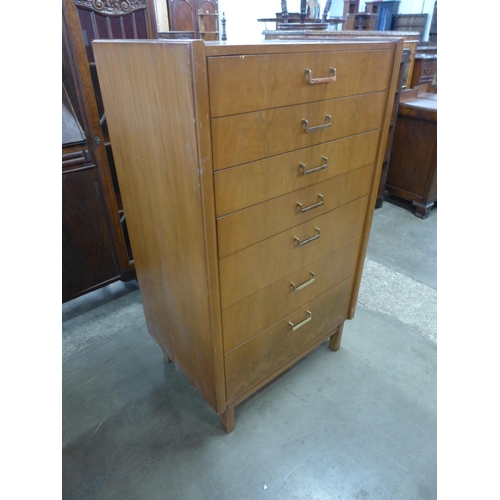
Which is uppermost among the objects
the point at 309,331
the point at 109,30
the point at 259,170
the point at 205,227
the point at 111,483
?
the point at 109,30

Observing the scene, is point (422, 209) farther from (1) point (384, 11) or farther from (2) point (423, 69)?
(1) point (384, 11)

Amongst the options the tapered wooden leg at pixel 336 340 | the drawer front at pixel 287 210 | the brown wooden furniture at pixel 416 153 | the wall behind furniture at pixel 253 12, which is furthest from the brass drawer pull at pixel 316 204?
the wall behind furniture at pixel 253 12

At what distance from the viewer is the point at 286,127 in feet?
2.86

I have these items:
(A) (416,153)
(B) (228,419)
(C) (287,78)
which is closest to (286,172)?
(C) (287,78)

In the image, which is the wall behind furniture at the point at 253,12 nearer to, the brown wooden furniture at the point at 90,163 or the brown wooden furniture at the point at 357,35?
the brown wooden furniture at the point at 357,35

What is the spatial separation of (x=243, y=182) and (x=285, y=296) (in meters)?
0.46

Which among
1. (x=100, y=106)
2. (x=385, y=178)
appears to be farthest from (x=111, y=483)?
(x=385, y=178)

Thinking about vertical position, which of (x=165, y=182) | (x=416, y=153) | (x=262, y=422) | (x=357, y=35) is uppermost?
(x=357, y=35)

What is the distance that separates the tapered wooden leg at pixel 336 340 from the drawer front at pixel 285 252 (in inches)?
18.9

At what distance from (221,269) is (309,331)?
1.94 ft

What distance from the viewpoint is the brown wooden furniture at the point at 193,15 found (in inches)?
146

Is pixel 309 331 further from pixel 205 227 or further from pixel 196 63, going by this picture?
pixel 196 63

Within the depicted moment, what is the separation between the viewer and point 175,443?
126cm

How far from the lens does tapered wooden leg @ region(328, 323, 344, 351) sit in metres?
1.58
